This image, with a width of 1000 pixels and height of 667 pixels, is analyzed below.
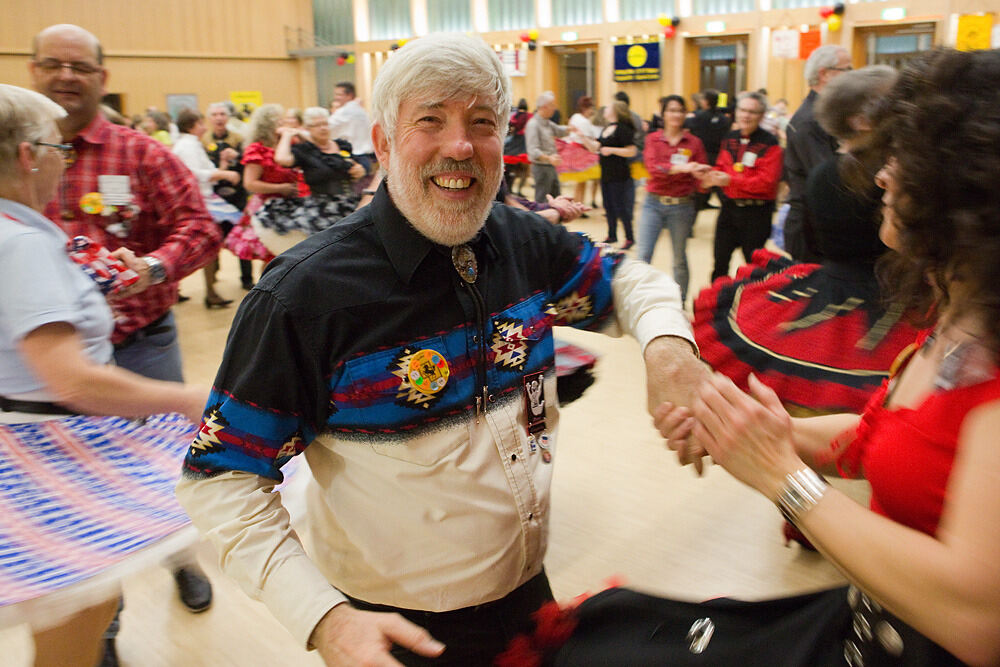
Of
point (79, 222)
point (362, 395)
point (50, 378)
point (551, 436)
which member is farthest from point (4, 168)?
point (551, 436)

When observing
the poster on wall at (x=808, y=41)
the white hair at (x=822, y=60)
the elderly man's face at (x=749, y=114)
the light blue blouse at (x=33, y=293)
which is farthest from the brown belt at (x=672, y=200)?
the poster on wall at (x=808, y=41)

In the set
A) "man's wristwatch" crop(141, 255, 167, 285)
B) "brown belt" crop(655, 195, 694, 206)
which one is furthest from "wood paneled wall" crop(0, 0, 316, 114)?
"man's wristwatch" crop(141, 255, 167, 285)

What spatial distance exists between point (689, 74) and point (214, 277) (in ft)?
39.4

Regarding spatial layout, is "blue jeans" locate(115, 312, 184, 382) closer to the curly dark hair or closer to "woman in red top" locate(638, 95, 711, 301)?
the curly dark hair

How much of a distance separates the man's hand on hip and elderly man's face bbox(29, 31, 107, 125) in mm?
2119

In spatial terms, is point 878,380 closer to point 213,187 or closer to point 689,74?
point 213,187

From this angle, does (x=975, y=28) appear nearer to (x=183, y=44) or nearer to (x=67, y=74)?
(x=67, y=74)

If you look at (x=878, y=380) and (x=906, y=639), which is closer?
(x=906, y=639)

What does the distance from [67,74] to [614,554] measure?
2.54 m

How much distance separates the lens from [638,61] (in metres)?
16.2

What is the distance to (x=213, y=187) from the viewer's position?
6988 millimetres

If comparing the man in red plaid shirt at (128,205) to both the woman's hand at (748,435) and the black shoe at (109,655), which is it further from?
the woman's hand at (748,435)

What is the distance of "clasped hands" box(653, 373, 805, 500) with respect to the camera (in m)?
1.17

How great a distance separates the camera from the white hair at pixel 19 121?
180 cm
